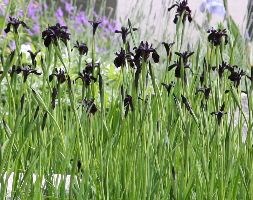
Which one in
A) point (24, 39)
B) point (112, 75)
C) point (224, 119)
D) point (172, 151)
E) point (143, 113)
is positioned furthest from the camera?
point (24, 39)

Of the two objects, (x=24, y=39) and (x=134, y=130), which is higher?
(x=24, y=39)

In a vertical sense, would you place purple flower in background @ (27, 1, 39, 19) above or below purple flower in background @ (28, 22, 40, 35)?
above

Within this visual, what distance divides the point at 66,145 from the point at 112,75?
8.05 ft

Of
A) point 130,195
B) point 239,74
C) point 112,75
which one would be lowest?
point 130,195

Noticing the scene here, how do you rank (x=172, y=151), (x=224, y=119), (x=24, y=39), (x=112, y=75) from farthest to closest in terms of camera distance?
(x=24, y=39) → (x=112, y=75) → (x=224, y=119) → (x=172, y=151)

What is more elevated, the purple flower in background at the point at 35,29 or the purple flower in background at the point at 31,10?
the purple flower in background at the point at 31,10

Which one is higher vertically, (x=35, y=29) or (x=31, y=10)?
(x=31, y=10)

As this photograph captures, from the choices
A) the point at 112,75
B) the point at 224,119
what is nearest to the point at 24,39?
the point at 112,75

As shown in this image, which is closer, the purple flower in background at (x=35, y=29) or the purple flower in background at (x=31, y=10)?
the purple flower in background at (x=35, y=29)

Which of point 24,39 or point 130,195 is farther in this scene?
point 24,39

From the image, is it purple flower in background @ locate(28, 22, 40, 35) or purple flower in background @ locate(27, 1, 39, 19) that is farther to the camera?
purple flower in background @ locate(27, 1, 39, 19)

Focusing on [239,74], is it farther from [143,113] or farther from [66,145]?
[66,145]

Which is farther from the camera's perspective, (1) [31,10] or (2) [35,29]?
(1) [31,10]

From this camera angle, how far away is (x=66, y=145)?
1.89 meters
